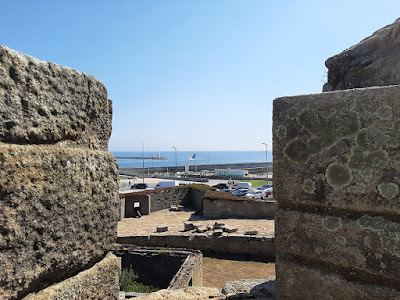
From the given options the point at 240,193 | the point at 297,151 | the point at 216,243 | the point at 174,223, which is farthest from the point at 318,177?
the point at 240,193

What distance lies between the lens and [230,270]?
40.3 ft

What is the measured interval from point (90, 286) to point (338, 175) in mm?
1565

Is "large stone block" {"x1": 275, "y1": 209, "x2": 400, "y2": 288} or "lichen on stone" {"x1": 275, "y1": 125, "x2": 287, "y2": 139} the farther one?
"lichen on stone" {"x1": 275, "y1": 125, "x2": 287, "y2": 139}

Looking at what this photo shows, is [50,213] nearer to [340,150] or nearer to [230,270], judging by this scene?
[340,150]

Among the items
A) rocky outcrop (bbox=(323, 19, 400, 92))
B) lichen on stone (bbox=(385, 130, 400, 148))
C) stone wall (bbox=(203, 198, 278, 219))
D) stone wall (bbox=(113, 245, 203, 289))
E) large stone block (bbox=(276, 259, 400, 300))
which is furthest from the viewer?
stone wall (bbox=(203, 198, 278, 219))

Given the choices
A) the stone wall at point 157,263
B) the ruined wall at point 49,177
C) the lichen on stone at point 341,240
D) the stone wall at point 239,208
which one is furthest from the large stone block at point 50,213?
the stone wall at point 239,208

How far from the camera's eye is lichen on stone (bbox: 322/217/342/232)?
1.88 metres

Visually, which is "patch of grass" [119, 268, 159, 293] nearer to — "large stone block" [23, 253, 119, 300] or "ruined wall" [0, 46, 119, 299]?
"large stone block" [23, 253, 119, 300]

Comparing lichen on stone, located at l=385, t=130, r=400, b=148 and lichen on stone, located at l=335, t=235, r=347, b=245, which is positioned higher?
lichen on stone, located at l=385, t=130, r=400, b=148

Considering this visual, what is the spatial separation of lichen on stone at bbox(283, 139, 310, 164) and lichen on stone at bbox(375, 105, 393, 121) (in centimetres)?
43

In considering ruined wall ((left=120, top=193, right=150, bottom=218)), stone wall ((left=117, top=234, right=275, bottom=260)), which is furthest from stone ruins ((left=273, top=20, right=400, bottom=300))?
ruined wall ((left=120, top=193, right=150, bottom=218))

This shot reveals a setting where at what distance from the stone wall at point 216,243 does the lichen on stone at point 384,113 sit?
1290 centimetres

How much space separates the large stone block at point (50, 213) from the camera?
1.34m

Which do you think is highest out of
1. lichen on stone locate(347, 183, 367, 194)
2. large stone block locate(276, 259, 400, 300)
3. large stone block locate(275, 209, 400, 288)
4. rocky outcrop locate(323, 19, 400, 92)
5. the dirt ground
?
rocky outcrop locate(323, 19, 400, 92)
